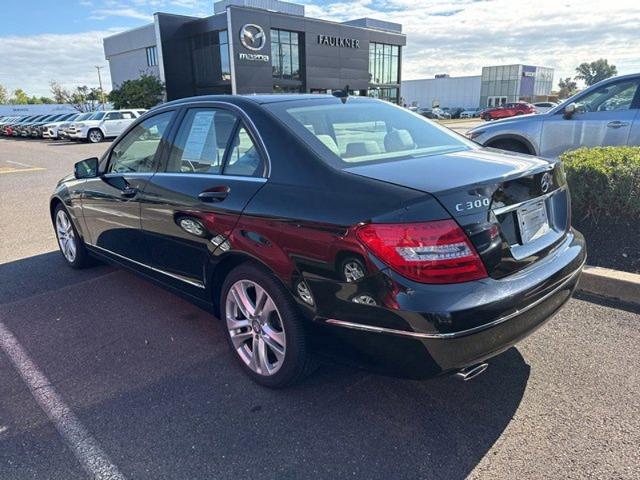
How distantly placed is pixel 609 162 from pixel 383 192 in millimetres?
3557

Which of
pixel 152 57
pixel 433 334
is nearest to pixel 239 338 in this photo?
pixel 433 334

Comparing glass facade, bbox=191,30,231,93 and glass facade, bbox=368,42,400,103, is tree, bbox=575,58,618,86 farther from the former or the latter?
glass facade, bbox=191,30,231,93

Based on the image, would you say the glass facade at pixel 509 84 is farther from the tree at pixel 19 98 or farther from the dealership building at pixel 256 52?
the tree at pixel 19 98

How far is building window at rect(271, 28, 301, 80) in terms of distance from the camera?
43938mm

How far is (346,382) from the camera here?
2.94m

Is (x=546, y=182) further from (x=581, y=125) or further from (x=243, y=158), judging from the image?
(x=581, y=125)

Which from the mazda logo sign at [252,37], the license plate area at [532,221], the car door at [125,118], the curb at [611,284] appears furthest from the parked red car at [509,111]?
the license plate area at [532,221]

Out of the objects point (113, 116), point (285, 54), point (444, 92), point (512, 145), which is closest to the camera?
point (512, 145)

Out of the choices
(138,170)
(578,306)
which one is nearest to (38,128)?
(138,170)

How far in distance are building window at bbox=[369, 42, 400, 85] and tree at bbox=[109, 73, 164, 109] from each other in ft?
73.9

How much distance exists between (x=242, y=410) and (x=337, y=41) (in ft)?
163

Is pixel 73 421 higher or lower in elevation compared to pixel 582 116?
lower

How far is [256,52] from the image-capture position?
1646 inches

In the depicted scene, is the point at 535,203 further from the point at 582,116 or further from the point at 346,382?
the point at 582,116
